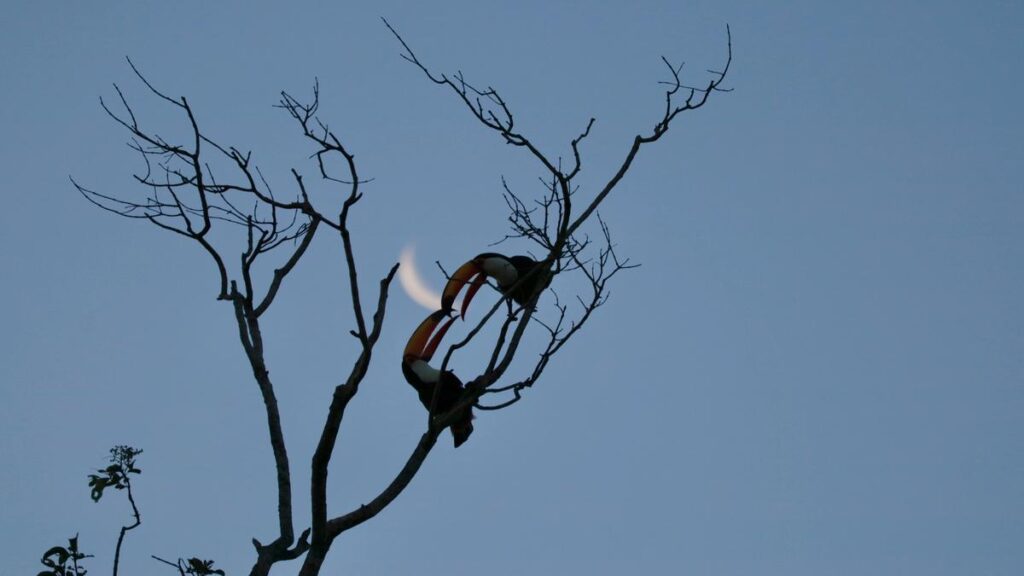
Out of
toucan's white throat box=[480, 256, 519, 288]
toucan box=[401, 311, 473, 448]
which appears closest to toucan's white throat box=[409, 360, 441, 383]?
toucan box=[401, 311, 473, 448]

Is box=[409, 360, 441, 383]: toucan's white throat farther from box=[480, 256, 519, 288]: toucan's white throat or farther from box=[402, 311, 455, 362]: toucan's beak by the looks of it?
box=[480, 256, 519, 288]: toucan's white throat

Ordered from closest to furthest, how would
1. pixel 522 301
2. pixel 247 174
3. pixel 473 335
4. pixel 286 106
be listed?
1. pixel 473 335
2. pixel 247 174
3. pixel 286 106
4. pixel 522 301

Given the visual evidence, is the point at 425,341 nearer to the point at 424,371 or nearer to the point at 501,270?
the point at 424,371

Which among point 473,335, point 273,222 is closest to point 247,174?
point 273,222

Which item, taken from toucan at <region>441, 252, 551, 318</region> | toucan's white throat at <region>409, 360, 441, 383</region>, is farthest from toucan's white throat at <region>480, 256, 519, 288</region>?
toucan's white throat at <region>409, 360, 441, 383</region>

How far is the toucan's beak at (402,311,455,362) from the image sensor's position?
23.8 feet

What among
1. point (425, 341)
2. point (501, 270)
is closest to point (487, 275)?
point (501, 270)

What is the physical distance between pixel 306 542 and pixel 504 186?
2.76 metres

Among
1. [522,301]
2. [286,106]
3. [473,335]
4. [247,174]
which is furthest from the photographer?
[522,301]

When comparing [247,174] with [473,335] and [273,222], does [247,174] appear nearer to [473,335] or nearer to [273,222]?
[273,222]

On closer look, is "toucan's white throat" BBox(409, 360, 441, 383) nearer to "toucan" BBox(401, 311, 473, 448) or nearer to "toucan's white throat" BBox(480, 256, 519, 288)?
"toucan" BBox(401, 311, 473, 448)

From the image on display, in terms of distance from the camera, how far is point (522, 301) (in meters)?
6.95

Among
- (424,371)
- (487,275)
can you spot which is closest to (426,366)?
(424,371)

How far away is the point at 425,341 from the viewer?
7289 mm
